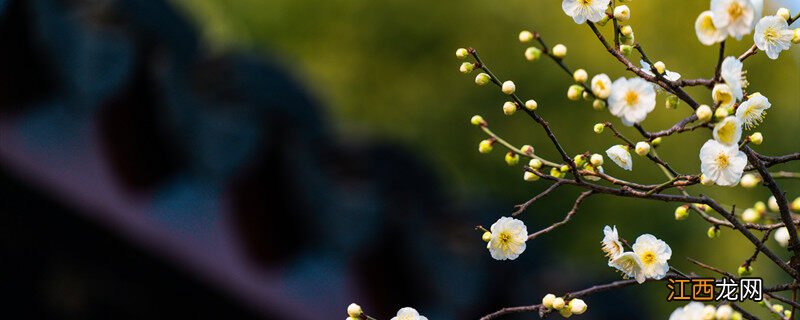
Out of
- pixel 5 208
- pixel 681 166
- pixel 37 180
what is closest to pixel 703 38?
pixel 37 180

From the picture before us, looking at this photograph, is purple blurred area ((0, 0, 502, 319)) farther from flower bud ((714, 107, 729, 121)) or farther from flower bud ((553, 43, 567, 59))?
flower bud ((714, 107, 729, 121))

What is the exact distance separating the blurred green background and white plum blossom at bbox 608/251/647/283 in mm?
9990

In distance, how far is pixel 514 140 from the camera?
11.5 m

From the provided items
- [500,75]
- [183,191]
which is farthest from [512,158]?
[500,75]

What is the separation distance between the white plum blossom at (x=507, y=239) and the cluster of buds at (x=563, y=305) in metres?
0.05

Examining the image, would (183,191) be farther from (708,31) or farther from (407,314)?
(708,31)

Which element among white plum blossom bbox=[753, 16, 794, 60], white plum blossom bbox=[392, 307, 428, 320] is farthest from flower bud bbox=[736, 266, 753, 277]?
white plum blossom bbox=[392, 307, 428, 320]

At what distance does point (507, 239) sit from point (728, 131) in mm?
232

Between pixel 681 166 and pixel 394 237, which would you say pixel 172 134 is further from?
pixel 681 166

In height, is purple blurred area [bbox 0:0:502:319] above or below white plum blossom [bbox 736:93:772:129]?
above

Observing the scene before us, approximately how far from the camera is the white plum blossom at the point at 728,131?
76 cm

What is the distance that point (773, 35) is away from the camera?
2.96ft

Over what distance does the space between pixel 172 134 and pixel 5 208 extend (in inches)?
19.3

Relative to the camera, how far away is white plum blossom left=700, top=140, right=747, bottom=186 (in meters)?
0.80
